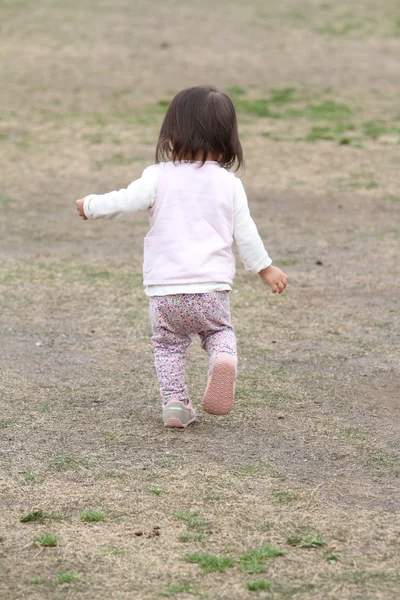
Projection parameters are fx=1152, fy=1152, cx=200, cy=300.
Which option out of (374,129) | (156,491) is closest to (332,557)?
(156,491)

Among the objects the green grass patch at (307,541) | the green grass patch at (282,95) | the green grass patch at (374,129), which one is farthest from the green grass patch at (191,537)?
the green grass patch at (282,95)

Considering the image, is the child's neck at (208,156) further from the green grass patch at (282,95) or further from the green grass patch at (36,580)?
the green grass patch at (282,95)

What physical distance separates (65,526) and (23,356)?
233 centimetres

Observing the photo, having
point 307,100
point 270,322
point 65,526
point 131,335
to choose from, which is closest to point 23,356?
point 131,335

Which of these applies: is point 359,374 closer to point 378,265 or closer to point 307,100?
point 378,265

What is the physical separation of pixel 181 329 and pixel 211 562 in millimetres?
1511

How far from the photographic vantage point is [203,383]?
18.3ft

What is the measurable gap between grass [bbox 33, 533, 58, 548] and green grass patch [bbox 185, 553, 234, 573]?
1.43 ft

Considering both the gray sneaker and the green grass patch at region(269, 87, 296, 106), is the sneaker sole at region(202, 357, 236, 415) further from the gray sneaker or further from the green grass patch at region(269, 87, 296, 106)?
the green grass patch at region(269, 87, 296, 106)

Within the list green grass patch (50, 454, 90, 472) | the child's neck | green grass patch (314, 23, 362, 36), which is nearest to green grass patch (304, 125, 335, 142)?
green grass patch (314, 23, 362, 36)

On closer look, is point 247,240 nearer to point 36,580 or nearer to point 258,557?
point 258,557

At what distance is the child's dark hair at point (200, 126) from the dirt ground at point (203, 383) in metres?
1.17

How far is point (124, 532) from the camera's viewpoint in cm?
375

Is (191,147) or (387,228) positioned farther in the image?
(387,228)
